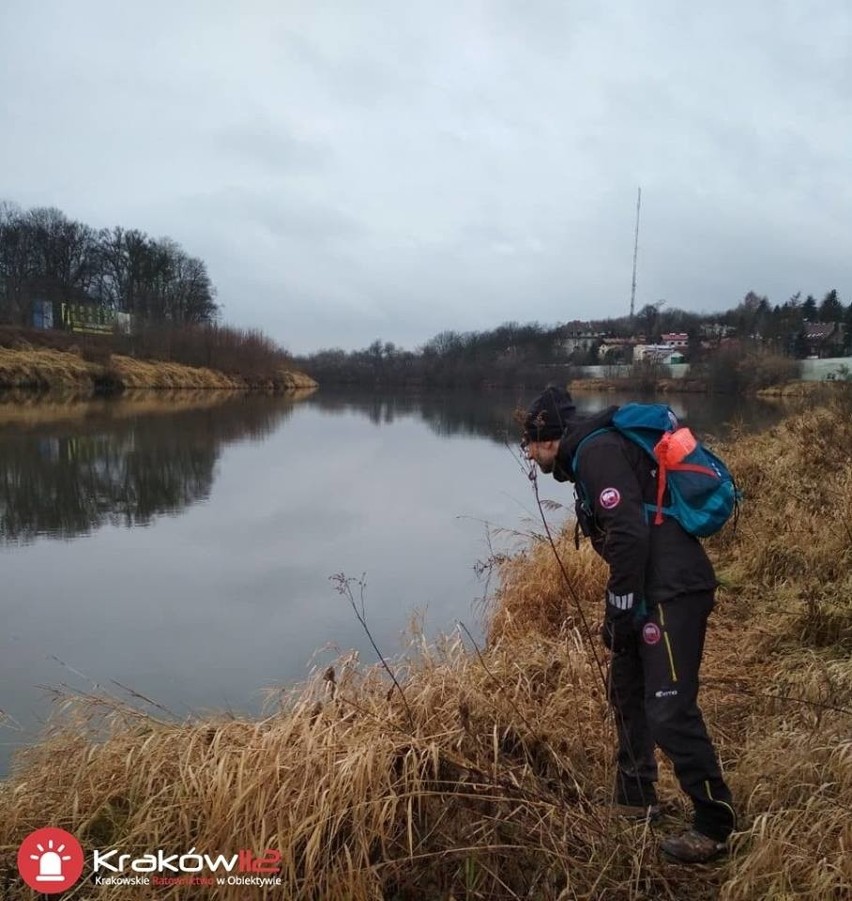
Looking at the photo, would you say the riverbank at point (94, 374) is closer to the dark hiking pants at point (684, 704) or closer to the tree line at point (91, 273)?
the tree line at point (91, 273)

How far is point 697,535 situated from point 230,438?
1813cm

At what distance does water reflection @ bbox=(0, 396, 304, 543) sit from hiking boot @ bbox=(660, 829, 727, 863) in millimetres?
8008

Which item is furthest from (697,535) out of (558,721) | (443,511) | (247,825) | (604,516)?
(443,511)

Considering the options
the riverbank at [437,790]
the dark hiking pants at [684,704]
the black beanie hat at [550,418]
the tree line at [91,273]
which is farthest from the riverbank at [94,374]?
the dark hiking pants at [684,704]

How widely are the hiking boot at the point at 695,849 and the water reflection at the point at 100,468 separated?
801cm

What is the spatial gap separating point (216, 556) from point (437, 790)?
19.6ft

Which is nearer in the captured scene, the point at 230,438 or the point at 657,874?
the point at 657,874

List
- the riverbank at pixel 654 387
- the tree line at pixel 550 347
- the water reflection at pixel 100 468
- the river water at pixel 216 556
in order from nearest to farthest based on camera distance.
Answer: the river water at pixel 216 556, the water reflection at pixel 100 468, the riverbank at pixel 654 387, the tree line at pixel 550 347

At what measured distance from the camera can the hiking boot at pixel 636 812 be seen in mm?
2543

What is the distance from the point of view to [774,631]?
461 cm

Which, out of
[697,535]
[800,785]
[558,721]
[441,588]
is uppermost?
[697,535]

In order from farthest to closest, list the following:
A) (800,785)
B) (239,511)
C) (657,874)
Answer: (239,511), (800,785), (657,874)

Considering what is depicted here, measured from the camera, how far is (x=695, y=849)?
7.70 ft

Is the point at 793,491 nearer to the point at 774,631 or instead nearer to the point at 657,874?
the point at 774,631
